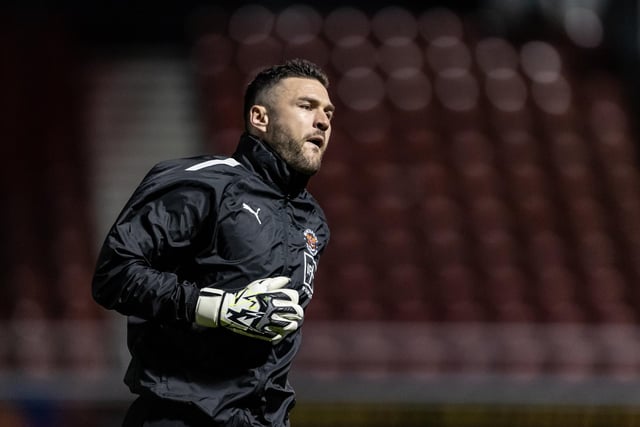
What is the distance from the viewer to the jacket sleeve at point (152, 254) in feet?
10.7

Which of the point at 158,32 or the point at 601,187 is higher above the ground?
the point at 158,32

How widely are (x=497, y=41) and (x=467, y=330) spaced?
3860 millimetres

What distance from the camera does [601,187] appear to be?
10.3 m

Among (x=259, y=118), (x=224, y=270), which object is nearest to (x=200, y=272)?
(x=224, y=270)

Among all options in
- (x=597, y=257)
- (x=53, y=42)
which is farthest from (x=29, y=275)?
(x=597, y=257)

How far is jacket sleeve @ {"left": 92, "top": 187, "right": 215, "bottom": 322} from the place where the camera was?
326cm

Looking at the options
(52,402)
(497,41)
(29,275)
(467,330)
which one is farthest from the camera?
(497,41)

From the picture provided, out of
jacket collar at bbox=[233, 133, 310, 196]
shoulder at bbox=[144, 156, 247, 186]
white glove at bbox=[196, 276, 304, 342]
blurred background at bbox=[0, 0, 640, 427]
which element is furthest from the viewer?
blurred background at bbox=[0, 0, 640, 427]

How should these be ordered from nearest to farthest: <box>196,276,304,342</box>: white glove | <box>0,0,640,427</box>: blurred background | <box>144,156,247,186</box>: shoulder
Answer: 1. <box>196,276,304,342</box>: white glove
2. <box>144,156,247,186</box>: shoulder
3. <box>0,0,640,427</box>: blurred background

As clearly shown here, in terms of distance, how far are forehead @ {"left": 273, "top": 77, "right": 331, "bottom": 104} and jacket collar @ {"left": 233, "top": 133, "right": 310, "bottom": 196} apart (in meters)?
0.16

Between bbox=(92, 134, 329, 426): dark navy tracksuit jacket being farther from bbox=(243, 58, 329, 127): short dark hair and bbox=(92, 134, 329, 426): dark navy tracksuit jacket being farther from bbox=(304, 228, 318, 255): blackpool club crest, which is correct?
bbox=(243, 58, 329, 127): short dark hair

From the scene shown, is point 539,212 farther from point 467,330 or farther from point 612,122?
point 467,330

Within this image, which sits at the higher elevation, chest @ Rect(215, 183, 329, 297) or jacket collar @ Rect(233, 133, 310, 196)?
jacket collar @ Rect(233, 133, 310, 196)

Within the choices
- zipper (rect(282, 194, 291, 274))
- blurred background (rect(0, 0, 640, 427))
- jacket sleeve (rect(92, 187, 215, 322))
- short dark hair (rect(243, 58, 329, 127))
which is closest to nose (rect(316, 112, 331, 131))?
short dark hair (rect(243, 58, 329, 127))
